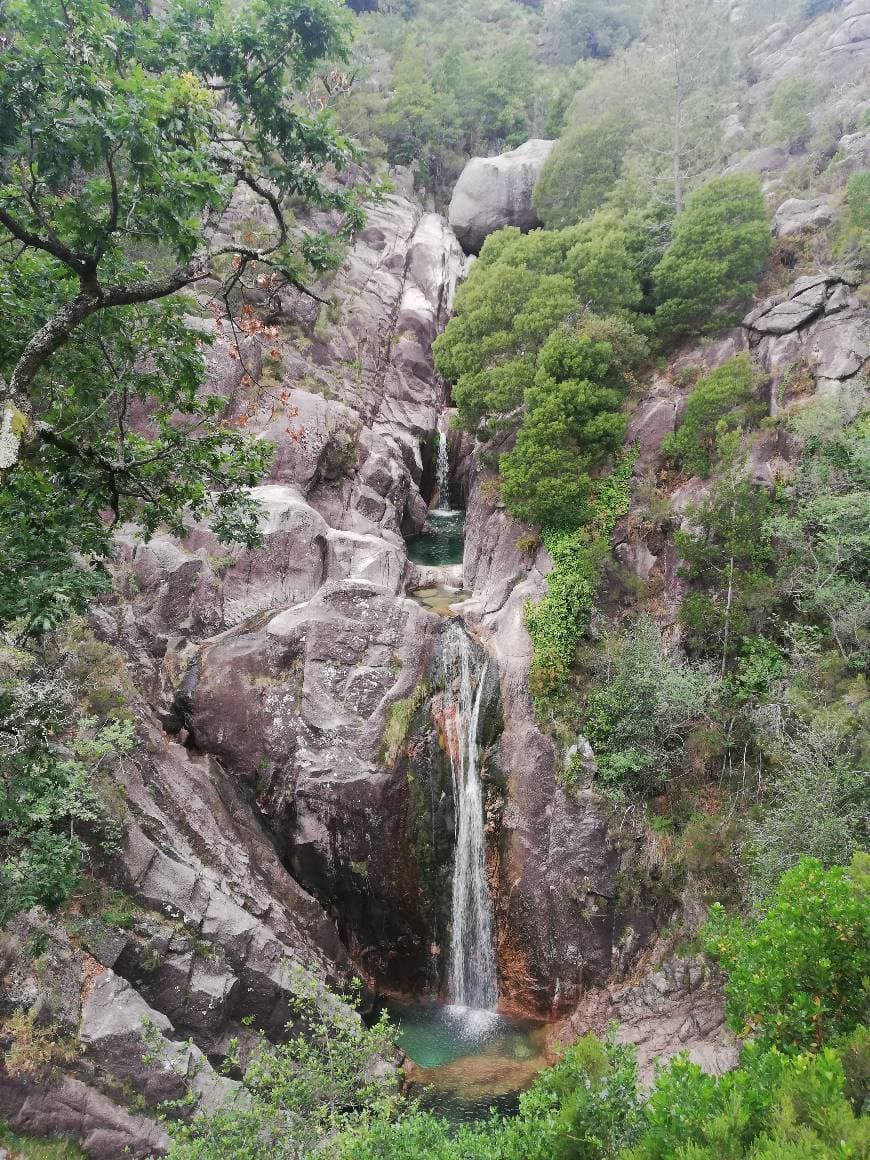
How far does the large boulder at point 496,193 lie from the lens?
37812mm

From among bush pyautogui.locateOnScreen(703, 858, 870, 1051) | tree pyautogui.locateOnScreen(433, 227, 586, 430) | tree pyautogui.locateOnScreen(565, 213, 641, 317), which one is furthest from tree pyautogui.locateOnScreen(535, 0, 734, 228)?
bush pyautogui.locateOnScreen(703, 858, 870, 1051)

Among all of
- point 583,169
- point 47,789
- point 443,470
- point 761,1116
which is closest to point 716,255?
point 583,169

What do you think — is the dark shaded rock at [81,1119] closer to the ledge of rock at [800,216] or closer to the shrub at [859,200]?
the shrub at [859,200]

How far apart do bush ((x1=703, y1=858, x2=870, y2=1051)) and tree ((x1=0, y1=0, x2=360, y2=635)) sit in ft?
24.8

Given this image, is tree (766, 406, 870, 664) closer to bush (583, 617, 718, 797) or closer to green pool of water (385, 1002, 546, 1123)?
bush (583, 617, 718, 797)

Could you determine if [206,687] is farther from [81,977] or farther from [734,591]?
[734,591]

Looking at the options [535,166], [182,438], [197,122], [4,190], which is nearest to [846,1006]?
[182,438]

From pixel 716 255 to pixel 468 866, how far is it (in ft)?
67.4

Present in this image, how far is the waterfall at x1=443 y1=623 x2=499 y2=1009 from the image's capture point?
15.8 metres

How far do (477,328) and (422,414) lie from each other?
28.3 ft

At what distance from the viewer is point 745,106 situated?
31.8m

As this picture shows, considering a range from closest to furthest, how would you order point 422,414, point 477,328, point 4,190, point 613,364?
point 4,190 < point 613,364 < point 477,328 < point 422,414

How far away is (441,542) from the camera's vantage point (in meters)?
28.9

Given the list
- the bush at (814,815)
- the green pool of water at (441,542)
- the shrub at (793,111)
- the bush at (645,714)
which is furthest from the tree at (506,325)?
the bush at (814,815)
